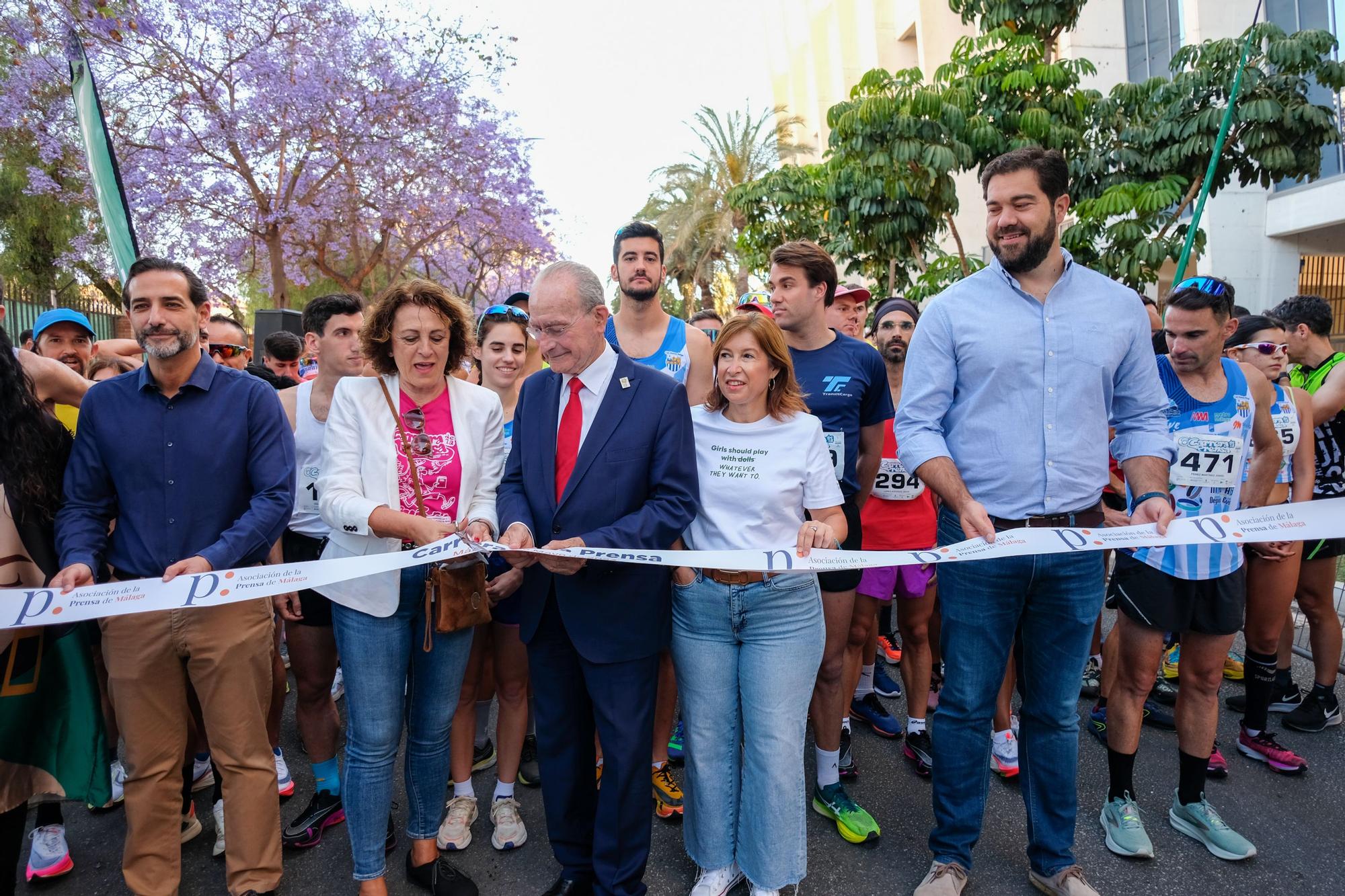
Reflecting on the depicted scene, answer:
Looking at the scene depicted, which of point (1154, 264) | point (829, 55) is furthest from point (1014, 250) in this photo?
point (829, 55)

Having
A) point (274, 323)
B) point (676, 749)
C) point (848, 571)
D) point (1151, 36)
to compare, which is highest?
point (1151, 36)

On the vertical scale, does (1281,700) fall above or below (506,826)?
below

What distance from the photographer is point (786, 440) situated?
2936 mm

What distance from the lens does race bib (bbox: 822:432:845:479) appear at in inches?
142

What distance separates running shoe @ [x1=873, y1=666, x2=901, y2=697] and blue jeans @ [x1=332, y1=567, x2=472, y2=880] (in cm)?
290

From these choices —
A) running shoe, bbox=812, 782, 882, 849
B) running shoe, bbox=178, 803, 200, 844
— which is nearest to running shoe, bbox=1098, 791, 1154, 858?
running shoe, bbox=812, 782, 882, 849

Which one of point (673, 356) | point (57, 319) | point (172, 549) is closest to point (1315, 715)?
point (673, 356)

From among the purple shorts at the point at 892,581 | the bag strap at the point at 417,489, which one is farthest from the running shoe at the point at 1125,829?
Result: the bag strap at the point at 417,489

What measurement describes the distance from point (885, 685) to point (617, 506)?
3177 millimetres

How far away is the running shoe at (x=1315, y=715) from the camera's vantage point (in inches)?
171

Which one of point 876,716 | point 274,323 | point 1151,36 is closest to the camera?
point 876,716

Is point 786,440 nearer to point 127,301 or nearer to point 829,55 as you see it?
point 127,301

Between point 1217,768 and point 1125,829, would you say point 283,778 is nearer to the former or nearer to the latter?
point 1125,829

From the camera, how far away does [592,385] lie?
9.45 ft
